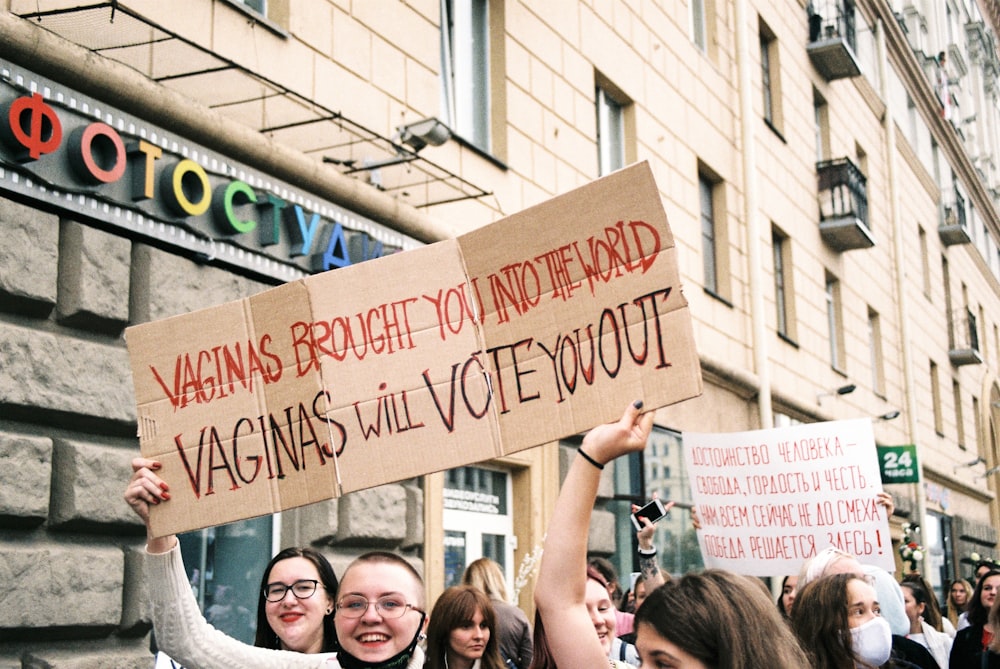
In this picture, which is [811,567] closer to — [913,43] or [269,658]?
[269,658]

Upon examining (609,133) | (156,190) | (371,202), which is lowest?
(156,190)

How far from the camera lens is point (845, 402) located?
1845 centimetres

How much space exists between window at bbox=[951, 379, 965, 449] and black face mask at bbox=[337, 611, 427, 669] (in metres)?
26.7

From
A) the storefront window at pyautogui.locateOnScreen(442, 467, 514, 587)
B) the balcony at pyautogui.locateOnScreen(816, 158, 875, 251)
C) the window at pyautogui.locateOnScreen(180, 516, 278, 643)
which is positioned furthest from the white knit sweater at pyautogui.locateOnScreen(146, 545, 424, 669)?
the balcony at pyautogui.locateOnScreen(816, 158, 875, 251)

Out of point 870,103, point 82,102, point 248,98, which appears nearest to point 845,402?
point 870,103

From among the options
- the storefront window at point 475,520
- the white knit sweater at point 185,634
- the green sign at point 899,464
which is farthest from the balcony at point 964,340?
the white knit sweater at point 185,634

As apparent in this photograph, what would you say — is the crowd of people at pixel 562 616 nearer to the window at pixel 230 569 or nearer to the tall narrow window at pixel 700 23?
the window at pixel 230 569

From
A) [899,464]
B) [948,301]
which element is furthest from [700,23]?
[948,301]

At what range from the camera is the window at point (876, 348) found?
69.4 ft

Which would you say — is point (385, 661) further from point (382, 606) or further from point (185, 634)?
point (185, 634)

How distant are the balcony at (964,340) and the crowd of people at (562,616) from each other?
2339 centimetres

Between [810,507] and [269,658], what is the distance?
14.2 feet

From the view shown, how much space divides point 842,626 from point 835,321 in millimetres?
15326

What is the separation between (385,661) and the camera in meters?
3.09
